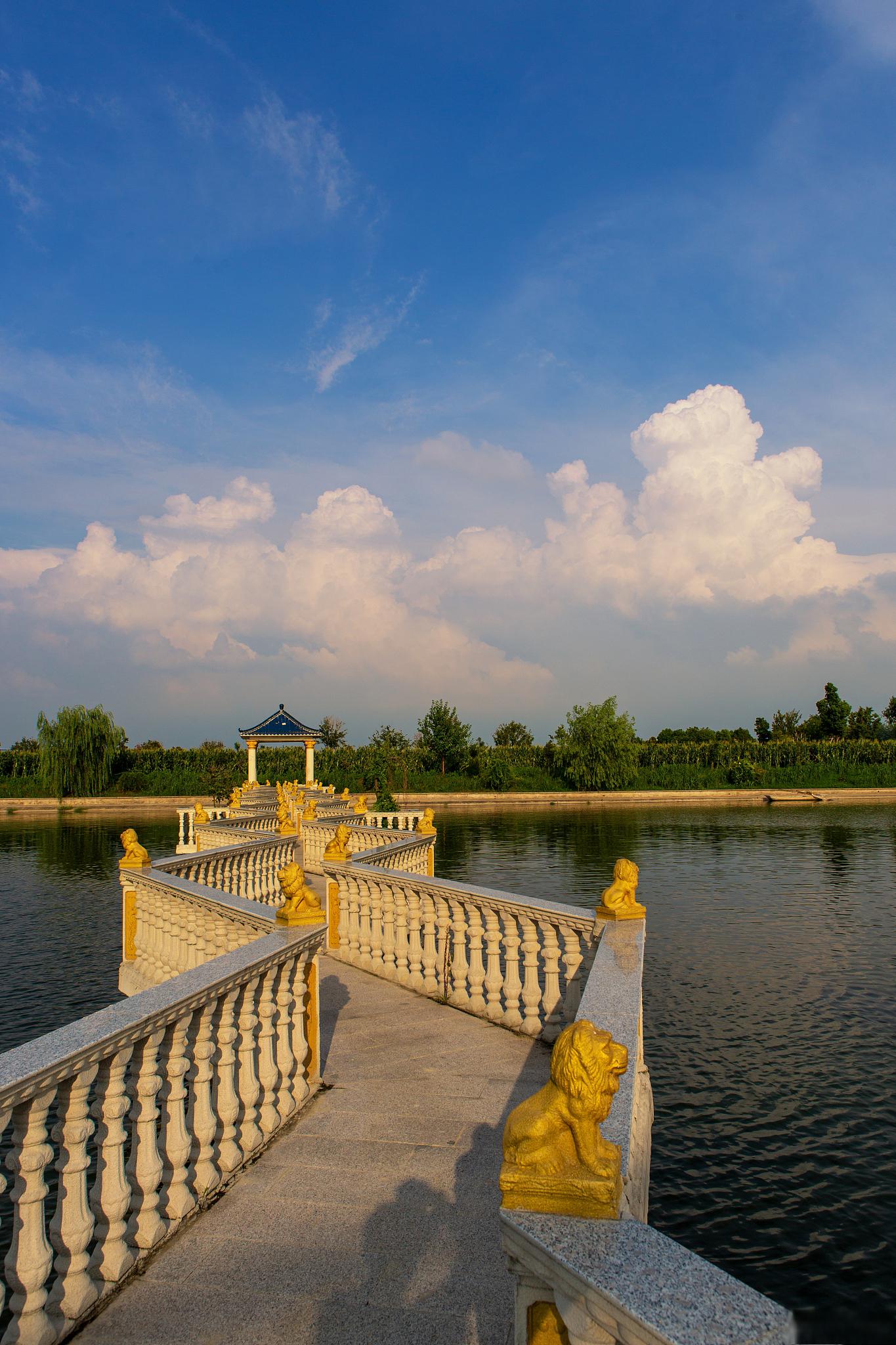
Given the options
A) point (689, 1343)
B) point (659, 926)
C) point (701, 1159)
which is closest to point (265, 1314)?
point (689, 1343)

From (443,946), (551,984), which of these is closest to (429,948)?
(443,946)

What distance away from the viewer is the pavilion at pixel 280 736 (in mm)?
45688

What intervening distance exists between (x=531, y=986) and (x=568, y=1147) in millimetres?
4262

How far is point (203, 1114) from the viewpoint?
391cm

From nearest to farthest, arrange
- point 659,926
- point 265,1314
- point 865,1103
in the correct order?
point 265,1314
point 865,1103
point 659,926

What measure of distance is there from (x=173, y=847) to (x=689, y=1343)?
88.2ft

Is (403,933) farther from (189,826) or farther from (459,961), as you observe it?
(189,826)

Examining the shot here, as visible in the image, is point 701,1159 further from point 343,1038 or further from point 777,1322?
point 777,1322

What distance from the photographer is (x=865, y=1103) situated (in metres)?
7.54

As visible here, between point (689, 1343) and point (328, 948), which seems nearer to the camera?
point (689, 1343)

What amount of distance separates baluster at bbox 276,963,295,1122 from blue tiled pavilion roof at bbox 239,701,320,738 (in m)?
41.8

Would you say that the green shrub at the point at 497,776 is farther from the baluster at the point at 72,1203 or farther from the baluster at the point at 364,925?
the baluster at the point at 72,1203

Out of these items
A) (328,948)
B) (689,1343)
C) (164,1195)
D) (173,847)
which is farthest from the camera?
(173,847)

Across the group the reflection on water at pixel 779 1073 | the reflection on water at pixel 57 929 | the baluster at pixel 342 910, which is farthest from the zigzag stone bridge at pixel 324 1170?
the reflection on water at pixel 57 929
